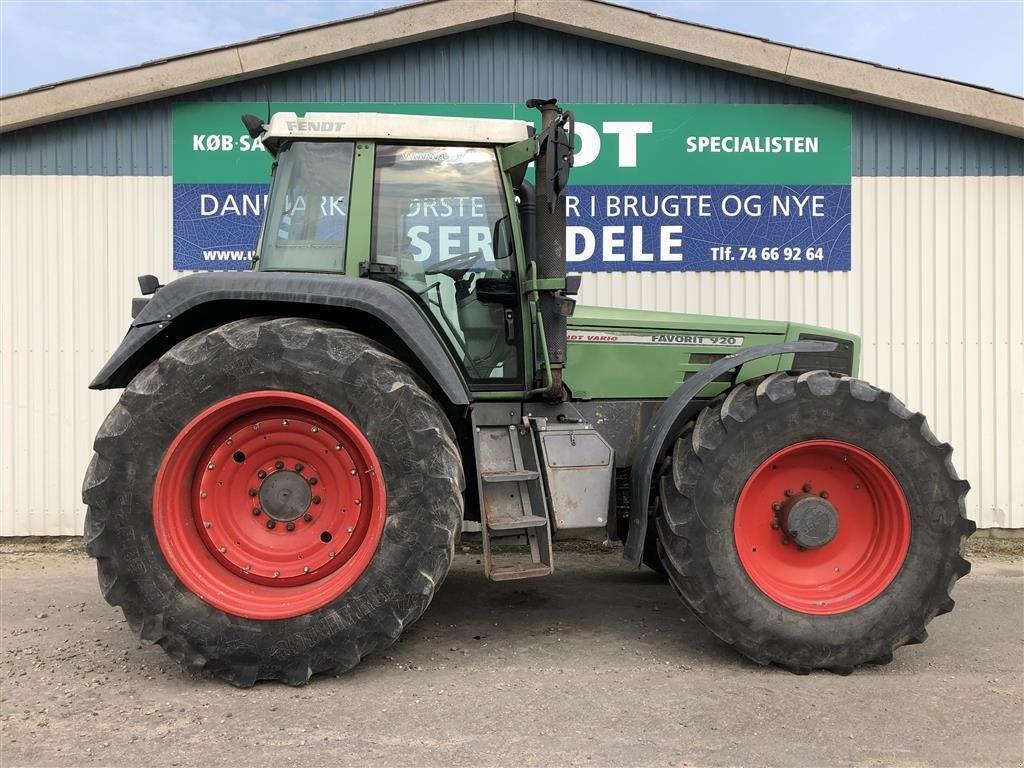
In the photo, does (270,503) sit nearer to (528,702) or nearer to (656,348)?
(528,702)

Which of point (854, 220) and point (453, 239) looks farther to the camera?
point (854, 220)

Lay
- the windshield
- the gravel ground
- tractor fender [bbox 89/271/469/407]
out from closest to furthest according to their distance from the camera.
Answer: the gravel ground, tractor fender [bbox 89/271/469/407], the windshield

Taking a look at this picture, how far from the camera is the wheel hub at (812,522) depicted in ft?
11.4

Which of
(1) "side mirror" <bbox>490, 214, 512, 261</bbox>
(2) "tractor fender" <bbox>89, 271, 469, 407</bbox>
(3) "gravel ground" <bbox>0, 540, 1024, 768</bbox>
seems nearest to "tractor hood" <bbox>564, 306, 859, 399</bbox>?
(1) "side mirror" <bbox>490, 214, 512, 261</bbox>

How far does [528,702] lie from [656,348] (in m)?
2.03

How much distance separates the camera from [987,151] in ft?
20.1

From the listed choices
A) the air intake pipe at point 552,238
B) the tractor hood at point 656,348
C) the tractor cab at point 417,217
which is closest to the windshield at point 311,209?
the tractor cab at point 417,217

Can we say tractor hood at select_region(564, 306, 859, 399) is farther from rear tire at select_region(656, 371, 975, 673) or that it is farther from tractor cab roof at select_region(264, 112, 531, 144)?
tractor cab roof at select_region(264, 112, 531, 144)

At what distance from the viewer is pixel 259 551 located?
11.0 ft

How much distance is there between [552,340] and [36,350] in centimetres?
469

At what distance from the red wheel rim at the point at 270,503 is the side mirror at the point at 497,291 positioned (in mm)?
1000

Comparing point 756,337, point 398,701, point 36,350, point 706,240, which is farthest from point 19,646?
point 706,240

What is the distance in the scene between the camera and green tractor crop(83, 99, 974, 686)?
319 cm

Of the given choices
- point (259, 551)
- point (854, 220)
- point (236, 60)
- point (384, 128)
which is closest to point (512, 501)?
point (259, 551)
